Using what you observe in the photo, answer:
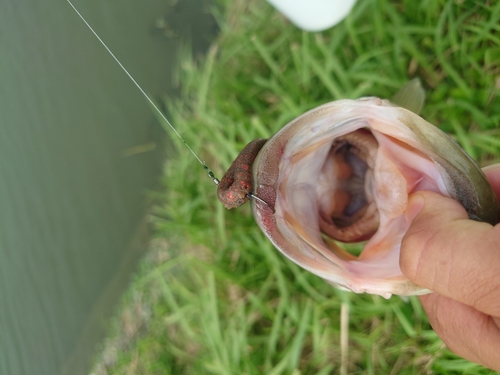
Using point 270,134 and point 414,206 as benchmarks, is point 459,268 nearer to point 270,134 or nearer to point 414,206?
point 414,206

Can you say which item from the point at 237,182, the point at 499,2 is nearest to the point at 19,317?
the point at 237,182

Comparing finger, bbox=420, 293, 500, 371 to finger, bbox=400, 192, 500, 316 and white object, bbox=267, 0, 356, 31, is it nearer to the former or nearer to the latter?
finger, bbox=400, 192, 500, 316

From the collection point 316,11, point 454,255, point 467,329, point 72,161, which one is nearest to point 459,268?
point 454,255

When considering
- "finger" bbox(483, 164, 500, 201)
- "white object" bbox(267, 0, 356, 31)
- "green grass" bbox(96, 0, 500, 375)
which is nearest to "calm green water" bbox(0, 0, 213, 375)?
"green grass" bbox(96, 0, 500, 375)

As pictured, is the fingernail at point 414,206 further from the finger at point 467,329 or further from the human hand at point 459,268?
the finger at point 467,329

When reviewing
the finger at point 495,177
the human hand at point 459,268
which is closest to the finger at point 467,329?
the human hand at point 459,268
